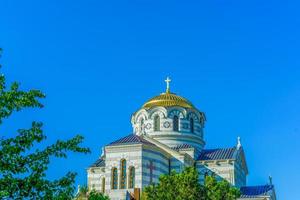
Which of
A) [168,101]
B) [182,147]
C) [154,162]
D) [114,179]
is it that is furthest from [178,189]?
[168,101]

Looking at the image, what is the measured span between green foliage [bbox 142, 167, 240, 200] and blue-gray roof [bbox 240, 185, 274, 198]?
15.7 meters

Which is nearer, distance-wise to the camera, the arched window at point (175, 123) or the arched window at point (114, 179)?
the arched window at point (114, 179)

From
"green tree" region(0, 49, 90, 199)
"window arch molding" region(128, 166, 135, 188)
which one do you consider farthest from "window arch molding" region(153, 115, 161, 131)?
"green tree" region(0, 49, 90, 199)

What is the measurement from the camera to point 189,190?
3338 centimetres

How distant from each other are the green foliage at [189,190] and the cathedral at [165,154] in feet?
36.1

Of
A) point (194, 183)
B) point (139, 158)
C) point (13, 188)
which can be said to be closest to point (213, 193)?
point (194, 183)

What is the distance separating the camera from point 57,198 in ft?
52.4

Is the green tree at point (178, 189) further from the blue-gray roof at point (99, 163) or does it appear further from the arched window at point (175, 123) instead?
the arched window at point (175, 123)

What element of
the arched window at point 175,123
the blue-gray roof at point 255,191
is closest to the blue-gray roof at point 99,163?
the arched window at point 175,123

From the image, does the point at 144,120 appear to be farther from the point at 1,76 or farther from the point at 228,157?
the point at 1,76

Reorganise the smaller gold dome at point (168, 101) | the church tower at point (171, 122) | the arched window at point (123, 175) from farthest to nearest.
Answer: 1. the smaller gold dome at point (168, 101)
2. the church tower at point (171, 122)
3. the arched window at point (123, 175)

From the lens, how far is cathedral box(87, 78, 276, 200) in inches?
1842

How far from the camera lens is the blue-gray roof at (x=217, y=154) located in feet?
174

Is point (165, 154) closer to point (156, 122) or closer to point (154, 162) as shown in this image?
point (154, 162)
